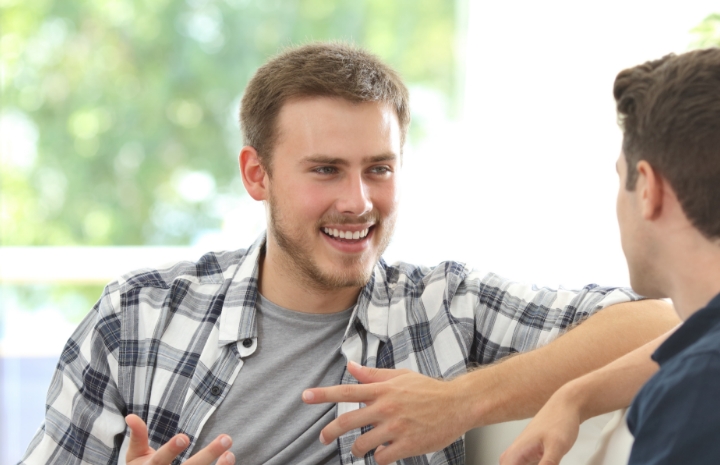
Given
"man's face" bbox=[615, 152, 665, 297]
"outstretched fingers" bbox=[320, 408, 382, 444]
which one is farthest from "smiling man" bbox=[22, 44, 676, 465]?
"man's face" bbox=[615, 152, 665, 297]

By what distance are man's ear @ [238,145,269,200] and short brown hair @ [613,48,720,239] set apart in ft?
3.34

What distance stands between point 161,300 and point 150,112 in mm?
2300

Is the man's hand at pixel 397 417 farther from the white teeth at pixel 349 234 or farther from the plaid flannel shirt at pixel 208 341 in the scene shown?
the white teeth at pixel 349 234

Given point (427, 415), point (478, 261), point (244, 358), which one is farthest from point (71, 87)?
point (427, 415)

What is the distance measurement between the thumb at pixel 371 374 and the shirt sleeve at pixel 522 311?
309 millimetres

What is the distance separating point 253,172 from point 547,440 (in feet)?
3.33

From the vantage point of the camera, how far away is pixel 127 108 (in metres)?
3.70

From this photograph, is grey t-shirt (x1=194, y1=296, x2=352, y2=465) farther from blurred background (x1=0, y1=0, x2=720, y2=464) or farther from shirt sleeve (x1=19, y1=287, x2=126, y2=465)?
blurred background (x1=0, y1=0, x2=720, y2=464)

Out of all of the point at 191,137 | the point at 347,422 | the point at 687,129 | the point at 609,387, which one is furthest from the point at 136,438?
the point at 191,137

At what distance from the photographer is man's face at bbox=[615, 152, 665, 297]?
3.25 ft

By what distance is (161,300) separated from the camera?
5.38 feet

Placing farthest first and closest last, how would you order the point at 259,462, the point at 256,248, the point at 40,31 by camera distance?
the point at 40,31 < the point at 256,248 < the point at 259,462

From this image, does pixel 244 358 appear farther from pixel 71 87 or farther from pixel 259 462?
pixel 71 87

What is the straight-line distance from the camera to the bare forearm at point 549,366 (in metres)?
1.35
